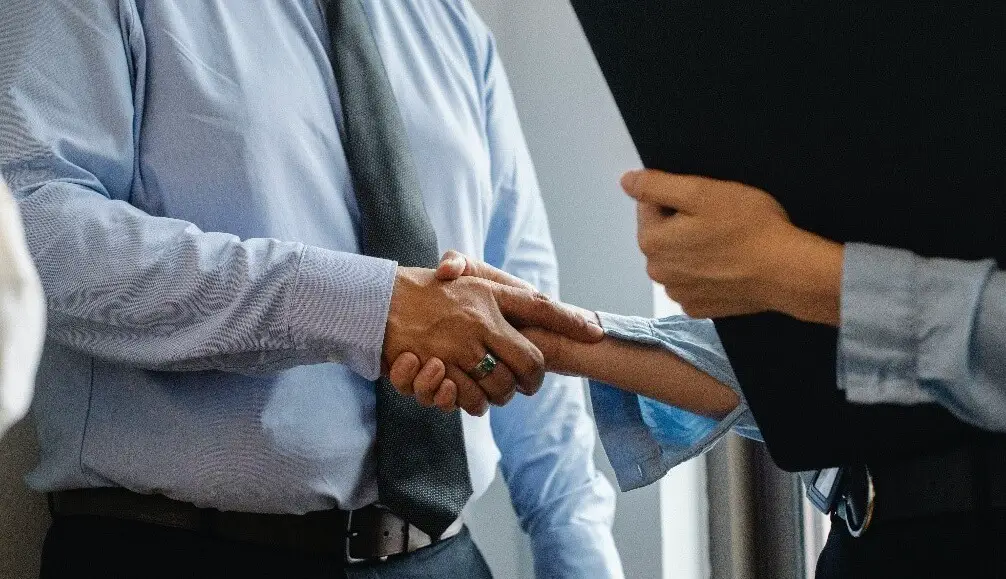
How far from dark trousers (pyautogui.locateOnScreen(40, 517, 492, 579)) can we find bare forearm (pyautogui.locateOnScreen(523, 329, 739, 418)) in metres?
0.30

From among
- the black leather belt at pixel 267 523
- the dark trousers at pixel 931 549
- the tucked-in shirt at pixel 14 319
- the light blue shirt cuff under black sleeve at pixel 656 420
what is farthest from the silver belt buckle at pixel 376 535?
the tucked-in shirt at pixel 14 319

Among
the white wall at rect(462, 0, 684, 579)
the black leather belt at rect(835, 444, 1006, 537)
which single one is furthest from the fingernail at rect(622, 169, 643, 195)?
the white wall at rect(462, 0, 684, 579)

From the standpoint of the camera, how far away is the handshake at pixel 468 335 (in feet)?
3.37

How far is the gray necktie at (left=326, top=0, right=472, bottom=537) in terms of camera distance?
1.06 metres

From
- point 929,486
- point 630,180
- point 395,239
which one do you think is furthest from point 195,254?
point 929,486

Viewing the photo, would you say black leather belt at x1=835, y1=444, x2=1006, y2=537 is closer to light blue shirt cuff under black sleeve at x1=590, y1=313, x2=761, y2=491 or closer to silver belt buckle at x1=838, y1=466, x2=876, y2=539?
silver belt buckle at x1=838, y1=466, x2=876, y2=539

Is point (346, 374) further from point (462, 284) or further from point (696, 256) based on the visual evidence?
point (696, 256)

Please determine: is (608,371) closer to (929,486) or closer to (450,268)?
(450,268)

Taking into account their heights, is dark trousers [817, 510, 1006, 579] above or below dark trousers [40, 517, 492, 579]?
above

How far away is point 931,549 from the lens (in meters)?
0.69

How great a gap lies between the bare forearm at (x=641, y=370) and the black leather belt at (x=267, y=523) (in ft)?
0.83

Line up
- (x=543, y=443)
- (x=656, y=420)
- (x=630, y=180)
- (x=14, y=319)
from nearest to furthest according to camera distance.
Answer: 1. (x=14, y=319)
2. (x=630, y=180)
3. (x=656, y=420)
4. (x=543, y=443)

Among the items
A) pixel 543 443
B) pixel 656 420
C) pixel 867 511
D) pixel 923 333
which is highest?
pixel 923 333

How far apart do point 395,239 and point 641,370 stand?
12.1 inches
